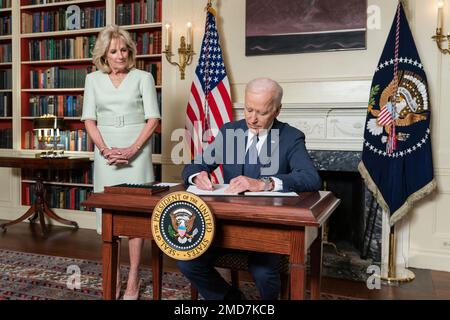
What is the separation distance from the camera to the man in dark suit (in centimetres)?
183

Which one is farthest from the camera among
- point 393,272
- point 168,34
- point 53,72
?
point 53,72

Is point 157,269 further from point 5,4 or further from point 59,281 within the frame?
point 5,4

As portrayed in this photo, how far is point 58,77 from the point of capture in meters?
5.00

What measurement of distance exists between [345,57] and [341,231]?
1546 mm

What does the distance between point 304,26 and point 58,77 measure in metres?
2.95

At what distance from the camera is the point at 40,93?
5.27 m

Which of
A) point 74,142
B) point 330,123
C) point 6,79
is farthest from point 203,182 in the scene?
point 6,79

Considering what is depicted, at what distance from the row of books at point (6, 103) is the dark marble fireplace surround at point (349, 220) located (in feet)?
12.5

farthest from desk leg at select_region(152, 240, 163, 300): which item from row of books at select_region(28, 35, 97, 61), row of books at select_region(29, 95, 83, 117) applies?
row of books at select_region(28, 35, 97, 61)

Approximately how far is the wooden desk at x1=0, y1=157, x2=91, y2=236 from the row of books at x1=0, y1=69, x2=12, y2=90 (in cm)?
123

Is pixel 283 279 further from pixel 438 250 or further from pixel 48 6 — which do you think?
pixel 48 6

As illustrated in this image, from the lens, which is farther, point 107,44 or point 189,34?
point 189,34

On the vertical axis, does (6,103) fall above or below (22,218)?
above
